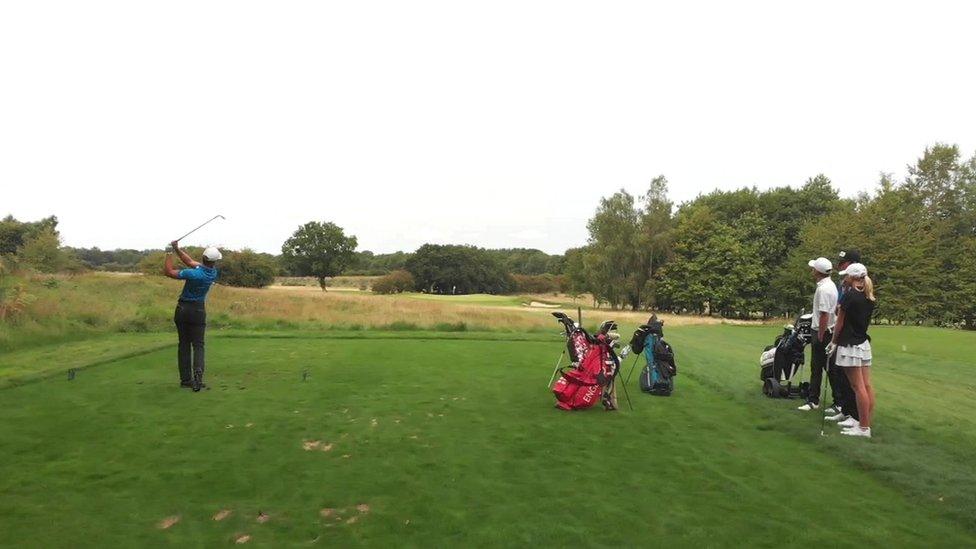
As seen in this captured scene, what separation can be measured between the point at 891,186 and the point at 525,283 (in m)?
55.6

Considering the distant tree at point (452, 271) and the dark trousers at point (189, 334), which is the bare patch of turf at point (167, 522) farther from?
the distant tree at point (452, 271)

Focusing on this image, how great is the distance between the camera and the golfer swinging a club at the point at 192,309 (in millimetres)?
8172

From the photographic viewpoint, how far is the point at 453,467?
501 cm

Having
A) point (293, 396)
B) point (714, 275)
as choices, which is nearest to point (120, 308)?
point (293, 396)

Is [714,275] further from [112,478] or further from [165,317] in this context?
[112,478]

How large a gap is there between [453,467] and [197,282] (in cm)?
540

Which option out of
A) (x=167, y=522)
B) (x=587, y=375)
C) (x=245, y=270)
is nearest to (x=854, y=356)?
(x=587, y=375)

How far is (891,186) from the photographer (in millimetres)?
48094

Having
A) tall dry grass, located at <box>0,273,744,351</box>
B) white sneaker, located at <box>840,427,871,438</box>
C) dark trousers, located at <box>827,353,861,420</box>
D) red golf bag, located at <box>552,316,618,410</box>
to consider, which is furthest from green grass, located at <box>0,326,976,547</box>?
tall dry grass, located at <box>0,273,744,351</box>

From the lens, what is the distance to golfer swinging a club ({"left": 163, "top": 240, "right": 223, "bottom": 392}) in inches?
322

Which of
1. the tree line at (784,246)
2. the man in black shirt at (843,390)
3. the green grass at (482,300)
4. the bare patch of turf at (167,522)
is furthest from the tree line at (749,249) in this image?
the bare patch of turf at (167,522)

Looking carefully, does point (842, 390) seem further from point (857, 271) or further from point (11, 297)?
point (11, 297)

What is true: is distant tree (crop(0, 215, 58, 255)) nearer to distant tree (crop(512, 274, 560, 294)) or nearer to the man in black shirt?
the man in black shirt

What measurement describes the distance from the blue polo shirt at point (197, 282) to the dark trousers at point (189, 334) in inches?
3.5
